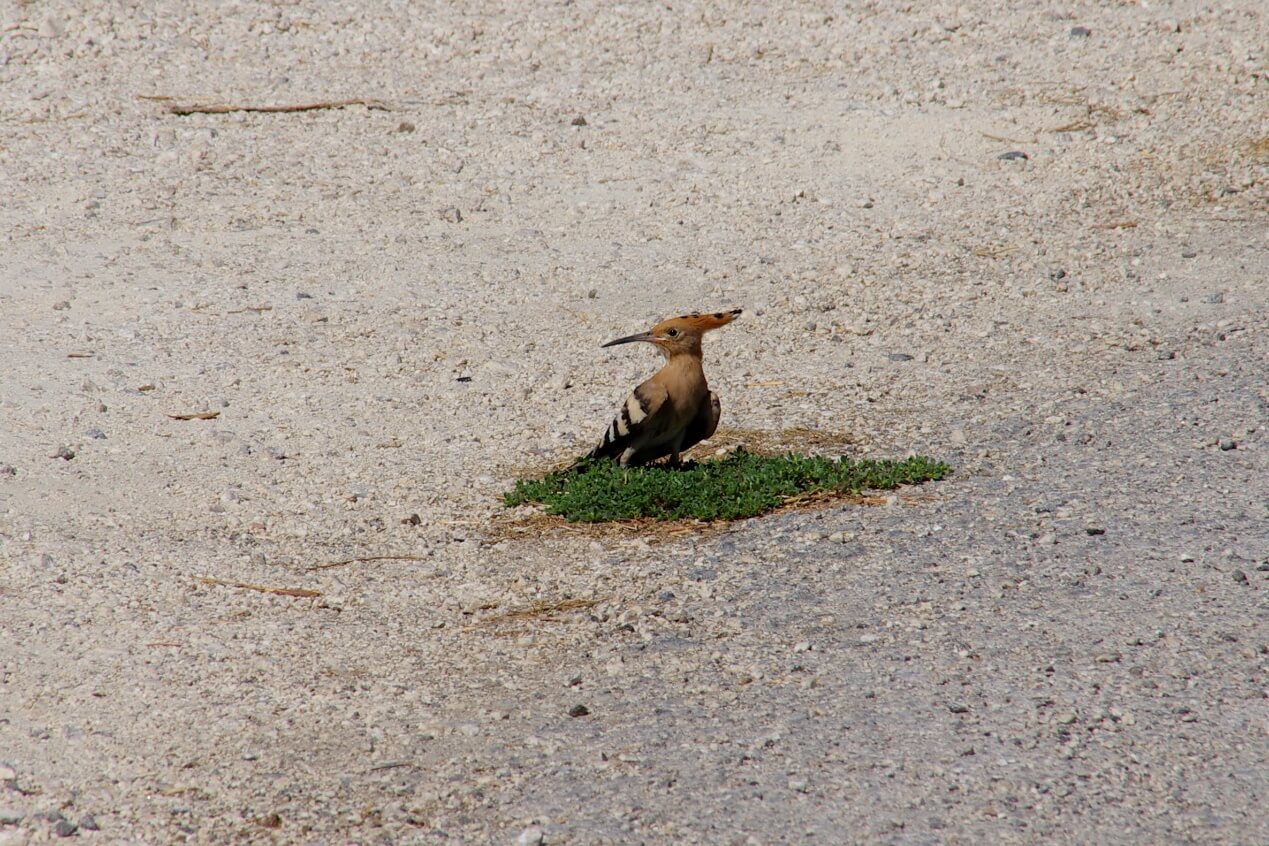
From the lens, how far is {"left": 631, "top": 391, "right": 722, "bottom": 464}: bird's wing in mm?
6938

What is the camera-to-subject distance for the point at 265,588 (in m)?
5.67

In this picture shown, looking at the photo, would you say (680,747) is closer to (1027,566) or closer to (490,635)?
(490,635)

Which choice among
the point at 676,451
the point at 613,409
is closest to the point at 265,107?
the point at 613,409

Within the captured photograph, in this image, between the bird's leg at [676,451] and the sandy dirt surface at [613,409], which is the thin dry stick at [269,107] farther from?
the bird's leg at [676,451]

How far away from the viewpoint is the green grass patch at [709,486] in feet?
20.8

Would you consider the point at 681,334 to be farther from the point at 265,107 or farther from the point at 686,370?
the point at 265,107

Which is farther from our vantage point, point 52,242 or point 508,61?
point 508,61

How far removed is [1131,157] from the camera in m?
11.4

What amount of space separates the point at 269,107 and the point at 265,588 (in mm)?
7038

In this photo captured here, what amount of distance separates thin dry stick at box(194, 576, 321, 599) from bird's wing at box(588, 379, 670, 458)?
180cm

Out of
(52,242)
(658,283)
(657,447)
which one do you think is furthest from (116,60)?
(657,447)

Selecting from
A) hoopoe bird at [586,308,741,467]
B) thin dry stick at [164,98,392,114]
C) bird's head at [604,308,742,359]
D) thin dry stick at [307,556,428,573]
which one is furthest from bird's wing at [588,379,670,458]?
thin dry stick at [164,98,392,114]

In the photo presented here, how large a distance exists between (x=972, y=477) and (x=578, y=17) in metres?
7.95

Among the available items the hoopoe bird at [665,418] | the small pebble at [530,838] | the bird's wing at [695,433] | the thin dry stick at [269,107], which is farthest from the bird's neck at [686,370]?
the thin dry stick at [269,107]
